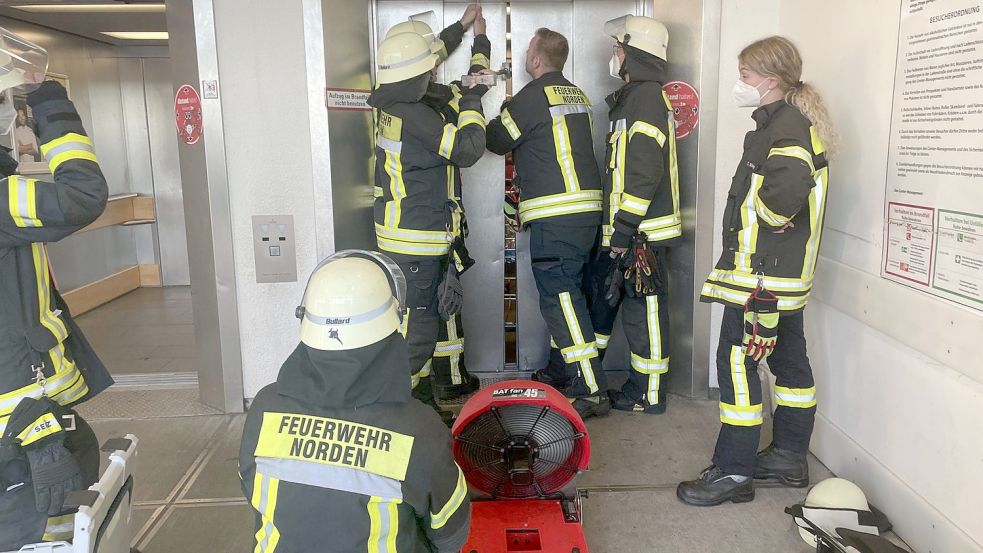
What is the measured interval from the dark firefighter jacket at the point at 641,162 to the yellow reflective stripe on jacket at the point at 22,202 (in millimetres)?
2729

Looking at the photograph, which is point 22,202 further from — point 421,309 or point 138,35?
point 138,35

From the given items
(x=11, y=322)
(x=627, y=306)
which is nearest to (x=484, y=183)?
(x=627, y=306)

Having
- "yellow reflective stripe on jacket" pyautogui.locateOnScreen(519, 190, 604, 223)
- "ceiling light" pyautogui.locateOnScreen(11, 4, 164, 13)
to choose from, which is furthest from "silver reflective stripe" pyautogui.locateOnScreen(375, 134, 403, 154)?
"ceiling light" pyautogui.locateOnScreen(11, 4, 164, 13)

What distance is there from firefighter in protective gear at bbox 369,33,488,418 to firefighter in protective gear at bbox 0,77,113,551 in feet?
5.82

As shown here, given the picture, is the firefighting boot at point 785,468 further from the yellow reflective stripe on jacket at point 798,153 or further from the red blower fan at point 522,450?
the yellow reflective stripe on jacket at point 798,153

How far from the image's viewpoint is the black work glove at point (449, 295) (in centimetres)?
397

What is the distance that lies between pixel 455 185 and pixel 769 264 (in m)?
1.84

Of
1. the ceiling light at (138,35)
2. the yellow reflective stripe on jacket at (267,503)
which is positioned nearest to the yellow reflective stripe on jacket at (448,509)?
the yellow reflective stripe on jacket at (267,503)

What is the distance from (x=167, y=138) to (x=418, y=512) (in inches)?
292

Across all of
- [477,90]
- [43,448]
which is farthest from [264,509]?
[477,90]

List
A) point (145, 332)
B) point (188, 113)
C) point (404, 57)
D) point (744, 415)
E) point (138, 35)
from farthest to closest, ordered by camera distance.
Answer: point (138, 35)
point (145, 332)
point (188, 113)
point (404, 57)
point (744, 415)

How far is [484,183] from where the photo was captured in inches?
191

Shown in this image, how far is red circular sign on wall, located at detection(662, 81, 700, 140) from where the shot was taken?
13.9ft

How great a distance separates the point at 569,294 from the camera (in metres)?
4.19
